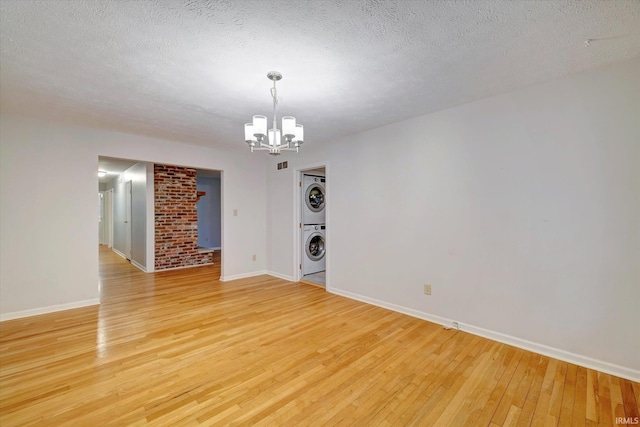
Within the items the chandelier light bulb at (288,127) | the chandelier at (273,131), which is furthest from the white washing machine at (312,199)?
the chandelier light bulb at (288,127)

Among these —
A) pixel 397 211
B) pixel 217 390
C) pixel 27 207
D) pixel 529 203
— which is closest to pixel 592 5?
pixel 529 203

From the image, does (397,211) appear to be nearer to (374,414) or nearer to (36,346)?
(374,414)

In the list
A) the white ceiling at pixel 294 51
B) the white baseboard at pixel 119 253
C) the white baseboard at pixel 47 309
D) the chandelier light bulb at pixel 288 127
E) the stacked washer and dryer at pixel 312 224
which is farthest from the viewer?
the white baseboard at pixel 119 253

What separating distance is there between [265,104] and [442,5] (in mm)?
1773

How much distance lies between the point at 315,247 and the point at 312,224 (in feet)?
1.68

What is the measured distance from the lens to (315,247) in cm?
536

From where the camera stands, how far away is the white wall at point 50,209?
3.15 metres

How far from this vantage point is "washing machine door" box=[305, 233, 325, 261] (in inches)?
202

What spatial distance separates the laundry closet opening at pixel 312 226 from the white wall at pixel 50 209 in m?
2.43

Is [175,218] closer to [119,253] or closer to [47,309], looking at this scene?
[47,309]

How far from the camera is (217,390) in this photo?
6.18ft

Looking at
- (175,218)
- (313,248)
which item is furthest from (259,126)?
(175,218)

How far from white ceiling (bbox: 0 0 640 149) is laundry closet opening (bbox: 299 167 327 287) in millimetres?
2195
